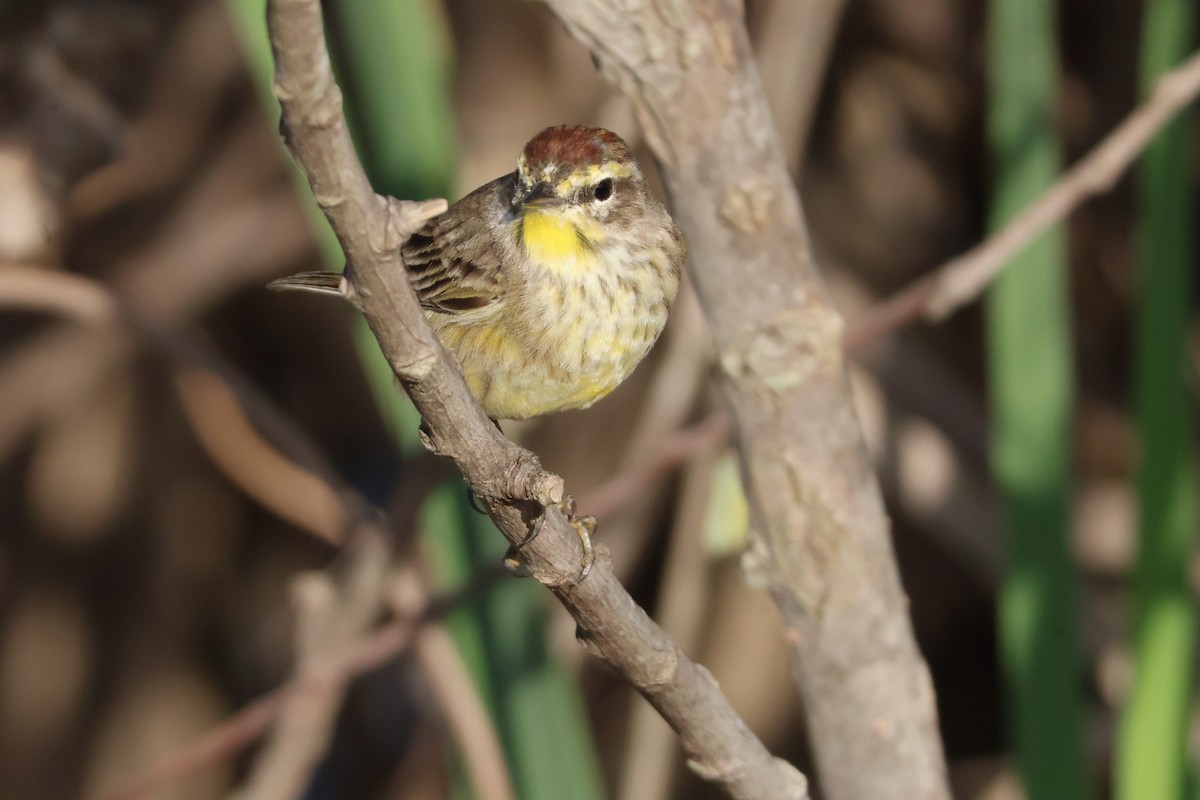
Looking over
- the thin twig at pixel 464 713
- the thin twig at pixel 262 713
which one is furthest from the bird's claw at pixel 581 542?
the thin twig at pixel 464 713

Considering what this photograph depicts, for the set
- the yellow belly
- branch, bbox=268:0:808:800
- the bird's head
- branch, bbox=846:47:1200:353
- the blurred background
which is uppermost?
the blurred background

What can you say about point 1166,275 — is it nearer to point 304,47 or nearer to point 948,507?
point 948,507

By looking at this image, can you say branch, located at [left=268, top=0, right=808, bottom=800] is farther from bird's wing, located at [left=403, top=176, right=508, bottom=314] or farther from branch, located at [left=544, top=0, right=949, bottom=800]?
bird's wing, located at [left=403, top=176, right=508, bottom=314]

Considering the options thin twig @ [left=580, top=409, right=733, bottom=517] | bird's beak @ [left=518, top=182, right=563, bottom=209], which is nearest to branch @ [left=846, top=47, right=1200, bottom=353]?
thin twig @ [left=580, top=409, right=733, bottom=517]

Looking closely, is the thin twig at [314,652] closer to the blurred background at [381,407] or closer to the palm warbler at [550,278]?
the blurred background at [381,407]

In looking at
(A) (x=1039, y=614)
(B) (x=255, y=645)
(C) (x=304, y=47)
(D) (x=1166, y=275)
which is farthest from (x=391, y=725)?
(C) (x=304, y=47)

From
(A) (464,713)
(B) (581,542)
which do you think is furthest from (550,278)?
(A) (464,713)
